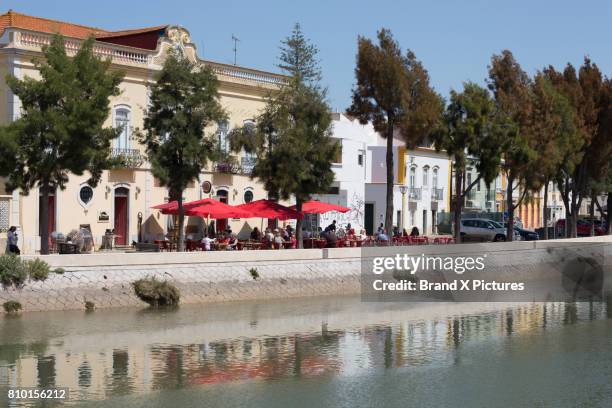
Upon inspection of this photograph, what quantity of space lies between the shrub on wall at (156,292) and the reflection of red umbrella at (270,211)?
7920 mm

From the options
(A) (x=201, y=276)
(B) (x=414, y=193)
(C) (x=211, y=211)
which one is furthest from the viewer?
(B) (x=414, y=193)

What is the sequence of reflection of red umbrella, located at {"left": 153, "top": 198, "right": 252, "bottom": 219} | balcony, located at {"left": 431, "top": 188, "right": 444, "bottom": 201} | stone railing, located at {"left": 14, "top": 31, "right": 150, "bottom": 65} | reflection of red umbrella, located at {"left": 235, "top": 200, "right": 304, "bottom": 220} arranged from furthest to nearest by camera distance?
balcony, located at {"left": 431, "top": 188, "right": 444, "bottom": 201} → reflection of red umbrella, located at {"left": 235, "top": 200, "right": 304, "bottom": 220} → reflection of red umbrella, located at {"left": 153, "top": 198, "right": 252, "bottom": 219} → stone railing, located at {"left": 14, "top": 31, "right": 150, "bottom": 65}

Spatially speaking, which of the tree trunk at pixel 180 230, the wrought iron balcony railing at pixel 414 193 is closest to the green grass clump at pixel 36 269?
the tree trunk at pixel 180 230

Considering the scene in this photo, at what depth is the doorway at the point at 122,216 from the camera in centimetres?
4328

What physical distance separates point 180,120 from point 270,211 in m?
6.18

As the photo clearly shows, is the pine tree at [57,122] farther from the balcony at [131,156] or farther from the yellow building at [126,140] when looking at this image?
the balcony at [131,156]

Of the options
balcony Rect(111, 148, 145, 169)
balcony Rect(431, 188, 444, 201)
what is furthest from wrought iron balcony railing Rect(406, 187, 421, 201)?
balcony Rect(111, 148, 145, 169)

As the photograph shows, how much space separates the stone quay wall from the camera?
96.8 feet

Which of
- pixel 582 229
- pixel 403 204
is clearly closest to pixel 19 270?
pixel 403 204

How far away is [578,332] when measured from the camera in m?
30.9

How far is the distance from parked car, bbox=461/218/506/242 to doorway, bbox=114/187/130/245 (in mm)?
22707

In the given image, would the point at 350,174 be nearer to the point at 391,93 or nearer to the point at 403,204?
the point at 403,204

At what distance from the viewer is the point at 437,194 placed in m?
69.8

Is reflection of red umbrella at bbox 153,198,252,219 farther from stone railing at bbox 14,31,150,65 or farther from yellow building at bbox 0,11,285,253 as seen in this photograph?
stone railing at bbox 14,31,150,65
